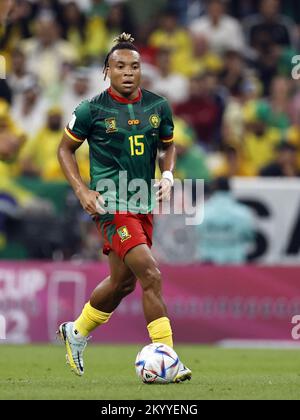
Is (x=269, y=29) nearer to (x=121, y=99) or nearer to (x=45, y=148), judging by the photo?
(x=45, y=148)

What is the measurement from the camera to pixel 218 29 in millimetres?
19406

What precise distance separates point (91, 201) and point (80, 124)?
2.15 feet

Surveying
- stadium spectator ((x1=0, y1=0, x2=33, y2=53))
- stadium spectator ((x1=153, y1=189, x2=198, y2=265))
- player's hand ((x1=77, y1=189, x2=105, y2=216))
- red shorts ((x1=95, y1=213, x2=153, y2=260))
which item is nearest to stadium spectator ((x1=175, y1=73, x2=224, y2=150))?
stadium spectator ((x1=0, y1=0, x2=33, y2=53))

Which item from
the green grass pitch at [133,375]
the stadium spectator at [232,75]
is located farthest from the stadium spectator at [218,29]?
the green grass pitch at [133,375]

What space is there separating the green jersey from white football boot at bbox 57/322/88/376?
1.16 meters

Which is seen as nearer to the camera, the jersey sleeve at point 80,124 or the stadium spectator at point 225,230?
the jersey sleeve at point 80,124

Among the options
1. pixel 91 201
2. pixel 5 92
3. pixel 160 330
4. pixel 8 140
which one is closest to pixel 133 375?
pixel 160 330

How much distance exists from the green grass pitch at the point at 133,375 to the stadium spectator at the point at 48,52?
679 centimetres

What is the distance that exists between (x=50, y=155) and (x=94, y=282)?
136 inches

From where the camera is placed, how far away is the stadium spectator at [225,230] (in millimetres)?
14484

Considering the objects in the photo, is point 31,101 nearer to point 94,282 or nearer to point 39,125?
point 39,125

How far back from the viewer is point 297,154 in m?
17.0

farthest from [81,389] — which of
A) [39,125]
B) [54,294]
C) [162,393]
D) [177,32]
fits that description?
[177,32]

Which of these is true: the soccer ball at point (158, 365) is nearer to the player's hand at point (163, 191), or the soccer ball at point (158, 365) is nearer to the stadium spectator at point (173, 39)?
the player's hand at point (163, 191)
